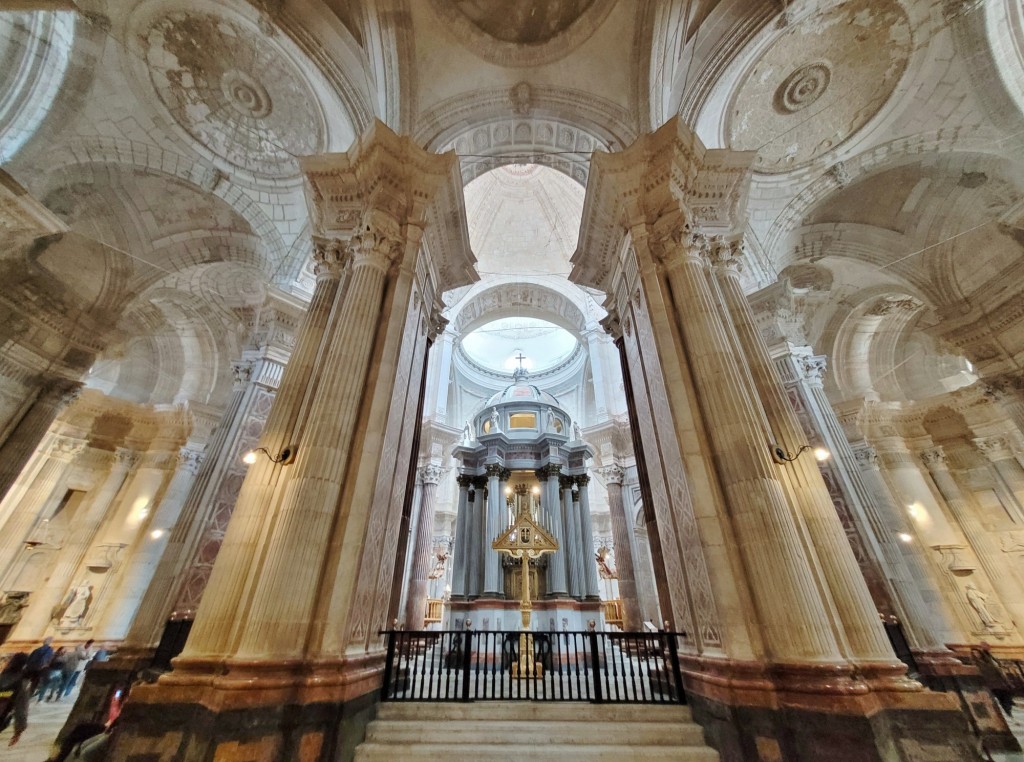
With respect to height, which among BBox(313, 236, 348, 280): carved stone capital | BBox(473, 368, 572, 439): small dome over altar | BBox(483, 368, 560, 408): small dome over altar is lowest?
BBox(313, 236, 348, 280): carved stone capital

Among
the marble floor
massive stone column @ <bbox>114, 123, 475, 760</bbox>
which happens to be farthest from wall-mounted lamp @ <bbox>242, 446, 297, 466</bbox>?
the marble floor

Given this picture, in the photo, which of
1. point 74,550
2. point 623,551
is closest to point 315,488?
point 623,551

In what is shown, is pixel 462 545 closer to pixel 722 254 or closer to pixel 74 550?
pixel 74 550

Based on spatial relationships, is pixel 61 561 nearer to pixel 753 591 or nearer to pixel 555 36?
pixel 753 591

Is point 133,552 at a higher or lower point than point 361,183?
lower

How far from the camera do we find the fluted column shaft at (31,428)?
23.9 ft

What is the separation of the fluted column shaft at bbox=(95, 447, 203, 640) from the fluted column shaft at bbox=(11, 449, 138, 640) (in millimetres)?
1574

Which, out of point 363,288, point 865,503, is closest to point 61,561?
point 363,288

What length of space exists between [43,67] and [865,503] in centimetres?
1502

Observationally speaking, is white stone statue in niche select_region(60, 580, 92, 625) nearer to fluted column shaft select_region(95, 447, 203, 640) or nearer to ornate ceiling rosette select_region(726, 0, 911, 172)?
fluted column shaft select_region(95, 447, 203, 640)

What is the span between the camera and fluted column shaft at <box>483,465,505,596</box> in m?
12.7

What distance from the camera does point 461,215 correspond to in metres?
7.45

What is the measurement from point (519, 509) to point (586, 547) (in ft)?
8.76

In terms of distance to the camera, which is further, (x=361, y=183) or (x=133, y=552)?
(x=133, y=552)
